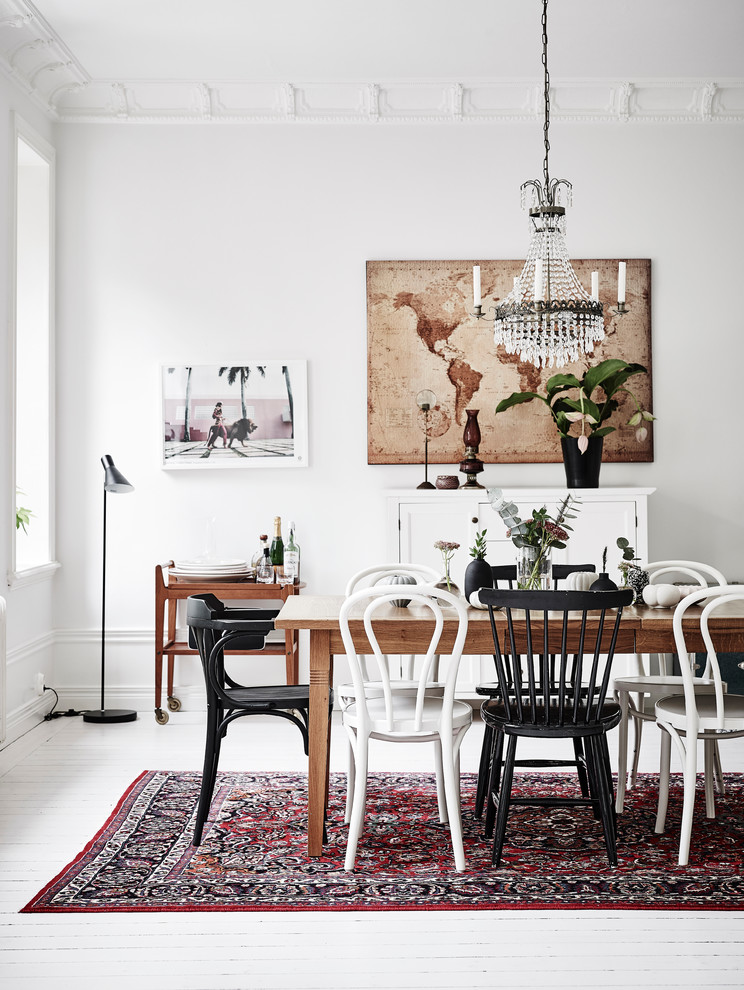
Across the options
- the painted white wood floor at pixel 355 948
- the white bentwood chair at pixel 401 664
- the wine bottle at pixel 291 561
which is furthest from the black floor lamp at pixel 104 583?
the painted white wood floor at pixel 355 948

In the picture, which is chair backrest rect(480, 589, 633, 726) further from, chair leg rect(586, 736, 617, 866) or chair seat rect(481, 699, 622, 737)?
chair leg rect(586, 736, 617, 866)

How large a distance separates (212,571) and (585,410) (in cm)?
214

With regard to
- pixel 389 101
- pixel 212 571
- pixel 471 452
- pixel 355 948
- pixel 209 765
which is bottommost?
pixel 355 948

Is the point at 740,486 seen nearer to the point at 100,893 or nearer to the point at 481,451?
the point at 481,451

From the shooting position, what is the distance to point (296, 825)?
3488 mm

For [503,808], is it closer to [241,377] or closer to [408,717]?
[408,717]

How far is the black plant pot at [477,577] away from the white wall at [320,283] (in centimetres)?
183

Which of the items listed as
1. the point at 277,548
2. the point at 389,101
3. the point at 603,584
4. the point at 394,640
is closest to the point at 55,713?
the point at 277,548

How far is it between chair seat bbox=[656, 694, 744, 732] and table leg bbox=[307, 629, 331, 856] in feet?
3.80

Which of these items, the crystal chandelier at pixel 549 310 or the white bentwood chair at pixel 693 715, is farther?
the crystal chandelier at pixel 549 310

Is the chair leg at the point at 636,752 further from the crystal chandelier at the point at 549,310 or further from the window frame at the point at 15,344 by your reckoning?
the window frame at the point at 15,344

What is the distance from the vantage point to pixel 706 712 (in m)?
3.25

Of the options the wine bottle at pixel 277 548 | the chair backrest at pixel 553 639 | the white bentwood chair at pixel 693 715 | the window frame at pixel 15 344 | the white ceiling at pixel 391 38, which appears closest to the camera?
the chair backrest at pixel 553 639

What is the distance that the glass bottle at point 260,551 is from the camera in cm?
530
